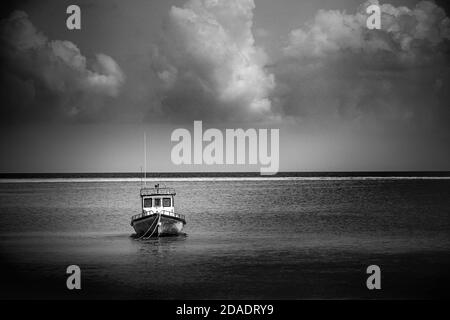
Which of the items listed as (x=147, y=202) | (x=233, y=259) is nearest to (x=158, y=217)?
(x=147, y=202)

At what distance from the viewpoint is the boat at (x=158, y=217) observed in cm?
Result: 4300

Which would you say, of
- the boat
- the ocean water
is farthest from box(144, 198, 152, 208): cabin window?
the ocean water

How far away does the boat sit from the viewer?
141 feet

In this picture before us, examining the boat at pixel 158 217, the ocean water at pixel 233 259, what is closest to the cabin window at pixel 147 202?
the boat at pixel 158 217

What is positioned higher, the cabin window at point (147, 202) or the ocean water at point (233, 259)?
the cabin window at point (147, 202)

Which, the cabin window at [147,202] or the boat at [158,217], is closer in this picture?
the cabin window at [147,202]

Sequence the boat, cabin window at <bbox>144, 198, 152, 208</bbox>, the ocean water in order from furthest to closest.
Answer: the boat → cabin window at <bbox>144, 198, 152, 208</bbox> → the ocean water

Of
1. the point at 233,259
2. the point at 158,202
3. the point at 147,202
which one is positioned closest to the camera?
the point at 233,259

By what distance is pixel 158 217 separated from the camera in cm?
4316

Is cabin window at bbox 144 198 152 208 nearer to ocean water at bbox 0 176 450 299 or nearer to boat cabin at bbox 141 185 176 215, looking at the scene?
boat cabin at bbox 141 185 176 215

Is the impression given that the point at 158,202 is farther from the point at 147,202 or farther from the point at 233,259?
the point at 233,259

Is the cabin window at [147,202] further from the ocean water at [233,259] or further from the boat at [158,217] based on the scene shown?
the ocean water at [233,259]

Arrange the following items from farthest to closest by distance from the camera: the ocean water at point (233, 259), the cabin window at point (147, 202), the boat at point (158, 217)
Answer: the boat at point (158, 217), the cabin window at point (147, 202), the ocean water at point (233, 259)

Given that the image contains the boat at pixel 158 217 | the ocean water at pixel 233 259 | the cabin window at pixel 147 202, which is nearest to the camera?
the ocean water at pixel 233 259
